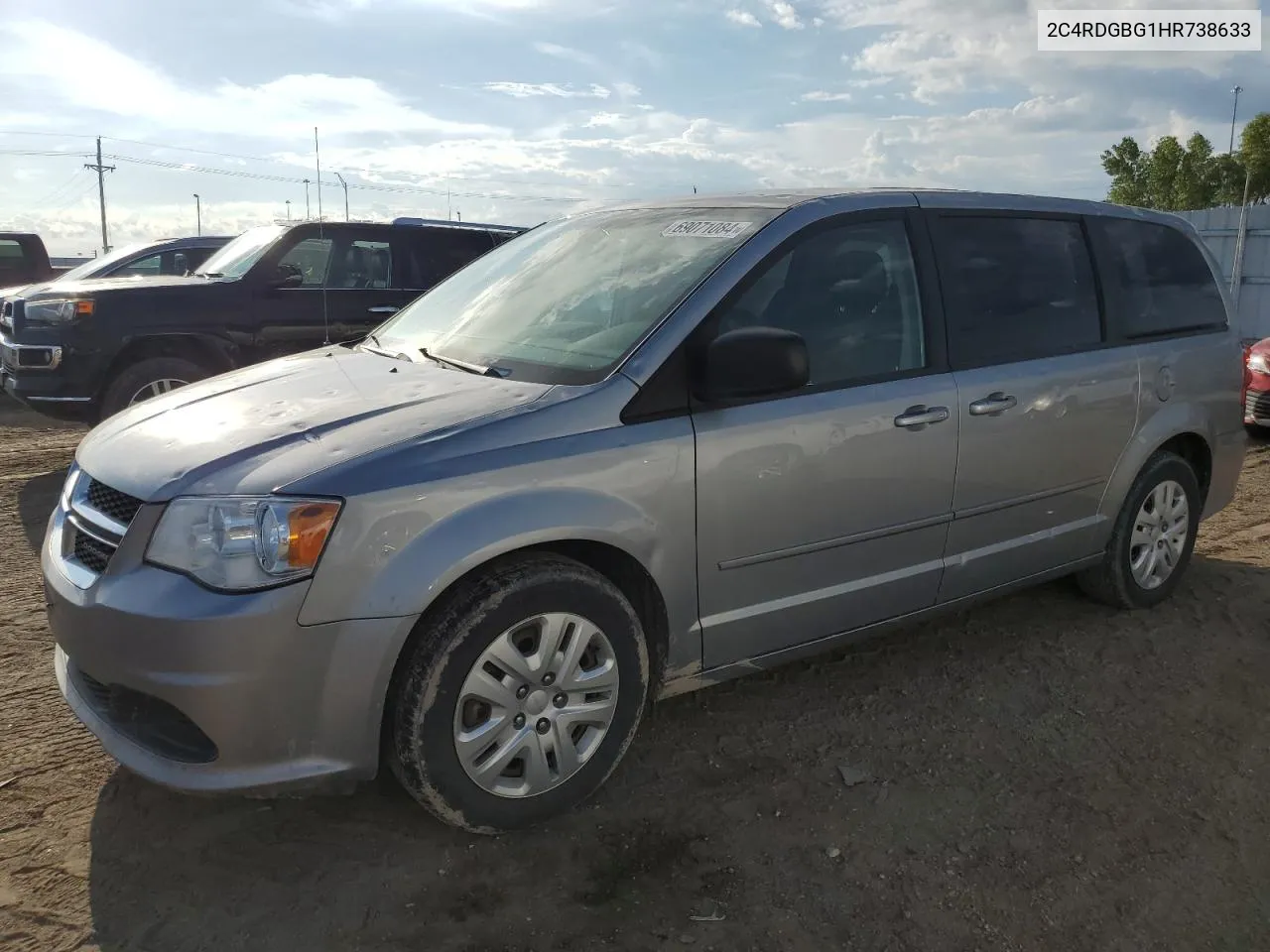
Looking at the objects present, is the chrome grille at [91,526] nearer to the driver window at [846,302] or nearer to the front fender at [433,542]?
the front fender at [433,542]

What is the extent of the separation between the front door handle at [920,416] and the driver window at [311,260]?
5785mm

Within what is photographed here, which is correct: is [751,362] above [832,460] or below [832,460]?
above

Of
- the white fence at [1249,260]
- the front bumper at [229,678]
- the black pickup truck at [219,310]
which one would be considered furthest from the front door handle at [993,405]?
the white fence at [1249,260]

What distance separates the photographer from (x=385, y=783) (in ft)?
10.4

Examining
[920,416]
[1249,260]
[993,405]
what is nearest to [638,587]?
[920,416]

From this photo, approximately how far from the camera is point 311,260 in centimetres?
802

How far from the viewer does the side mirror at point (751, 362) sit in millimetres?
2924

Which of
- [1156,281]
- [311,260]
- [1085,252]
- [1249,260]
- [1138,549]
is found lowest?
[1138,549]

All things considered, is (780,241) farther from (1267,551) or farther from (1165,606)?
(1267,551)

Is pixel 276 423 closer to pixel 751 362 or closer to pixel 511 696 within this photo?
pixel 511 696

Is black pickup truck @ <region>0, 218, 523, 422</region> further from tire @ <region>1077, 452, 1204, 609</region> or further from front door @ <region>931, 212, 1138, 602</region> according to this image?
tire @ <region>1077, 452, 1204, 609</region>

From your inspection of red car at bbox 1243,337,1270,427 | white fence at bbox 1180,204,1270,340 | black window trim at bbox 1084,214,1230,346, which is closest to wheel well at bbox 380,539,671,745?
black window trim at bbox 1084,214,1230,346

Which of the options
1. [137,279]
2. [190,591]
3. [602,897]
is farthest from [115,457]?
[137,279]

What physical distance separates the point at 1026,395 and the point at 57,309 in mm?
6486
